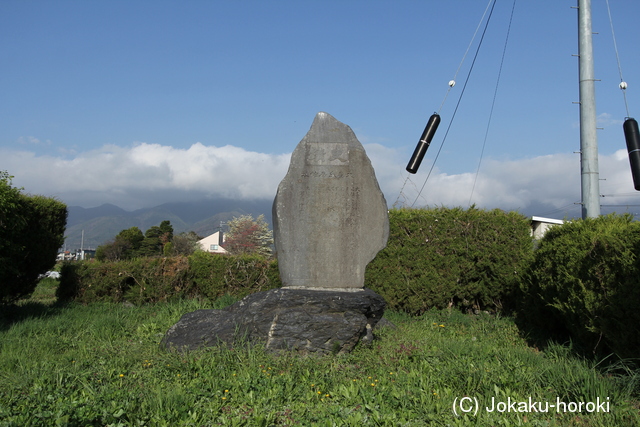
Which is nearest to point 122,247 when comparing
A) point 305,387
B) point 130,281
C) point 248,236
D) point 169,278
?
point 248,236

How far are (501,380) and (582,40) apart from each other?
597cm

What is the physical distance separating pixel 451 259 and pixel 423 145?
2197 millimetres

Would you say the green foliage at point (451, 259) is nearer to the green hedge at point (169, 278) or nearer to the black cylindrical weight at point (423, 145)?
the black cylindrical weight at point (423, 145)

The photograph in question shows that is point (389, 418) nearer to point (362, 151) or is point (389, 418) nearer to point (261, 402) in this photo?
point (261, 402)

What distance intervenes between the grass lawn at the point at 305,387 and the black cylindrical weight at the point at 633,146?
2673 millimetres

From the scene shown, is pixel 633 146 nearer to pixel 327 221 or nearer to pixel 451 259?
pixel 451 259

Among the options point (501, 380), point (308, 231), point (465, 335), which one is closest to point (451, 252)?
point (465, 335)

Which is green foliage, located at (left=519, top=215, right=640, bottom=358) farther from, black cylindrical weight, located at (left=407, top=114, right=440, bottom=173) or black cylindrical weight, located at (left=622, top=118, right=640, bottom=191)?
black cylindrical weight, located at (left=407, top=114, right=440, bottom=173)

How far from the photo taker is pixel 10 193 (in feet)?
27.4

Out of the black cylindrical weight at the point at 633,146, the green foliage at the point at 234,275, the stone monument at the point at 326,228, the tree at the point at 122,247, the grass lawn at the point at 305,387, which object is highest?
the black cylindrical weight at the point at 633,146

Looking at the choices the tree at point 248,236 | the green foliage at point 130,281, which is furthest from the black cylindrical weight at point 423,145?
the tree at point 248,236

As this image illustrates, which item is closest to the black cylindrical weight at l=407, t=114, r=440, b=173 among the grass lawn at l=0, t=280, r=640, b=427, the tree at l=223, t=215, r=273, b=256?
the grass lawn at l=0, t=280, r=640, b=427

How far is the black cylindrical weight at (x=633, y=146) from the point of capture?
695cm

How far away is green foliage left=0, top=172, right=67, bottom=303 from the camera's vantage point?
27.9ft
